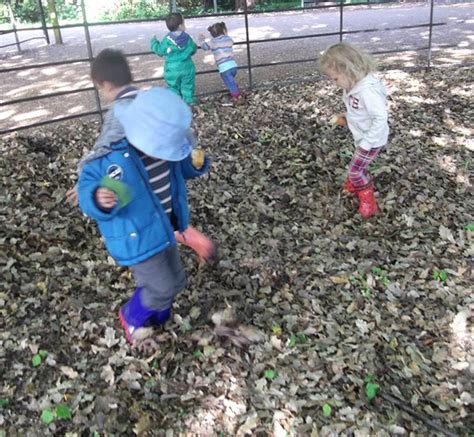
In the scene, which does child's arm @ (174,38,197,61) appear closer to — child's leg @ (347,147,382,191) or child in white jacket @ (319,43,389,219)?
child in white jacket @ (319,43,389,219)

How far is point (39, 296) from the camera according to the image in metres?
3.54

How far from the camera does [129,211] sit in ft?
8.34

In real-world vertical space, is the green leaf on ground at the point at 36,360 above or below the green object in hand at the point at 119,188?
below

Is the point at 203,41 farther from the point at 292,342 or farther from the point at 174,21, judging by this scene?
the point at 292,342

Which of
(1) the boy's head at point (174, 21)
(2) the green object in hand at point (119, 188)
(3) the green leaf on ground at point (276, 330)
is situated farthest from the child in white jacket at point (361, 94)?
(1) the boy's head at point (174, 21)

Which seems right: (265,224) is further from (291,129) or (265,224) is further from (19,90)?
(19,90)

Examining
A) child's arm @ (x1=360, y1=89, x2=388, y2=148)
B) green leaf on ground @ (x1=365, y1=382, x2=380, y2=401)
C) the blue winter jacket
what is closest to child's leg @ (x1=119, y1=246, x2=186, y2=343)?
the blue winter jacket

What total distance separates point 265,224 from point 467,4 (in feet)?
51.2

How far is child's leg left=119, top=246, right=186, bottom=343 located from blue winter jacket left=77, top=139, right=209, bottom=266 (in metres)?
0.13

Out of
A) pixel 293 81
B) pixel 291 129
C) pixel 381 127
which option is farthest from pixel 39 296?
pixel 293 81

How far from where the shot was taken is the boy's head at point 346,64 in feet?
13.1

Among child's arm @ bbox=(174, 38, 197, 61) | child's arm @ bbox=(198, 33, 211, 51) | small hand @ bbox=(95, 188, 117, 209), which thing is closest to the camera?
small hand @ bbox=(95, 188, 117, 209)

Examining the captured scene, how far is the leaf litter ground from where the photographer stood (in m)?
2.81

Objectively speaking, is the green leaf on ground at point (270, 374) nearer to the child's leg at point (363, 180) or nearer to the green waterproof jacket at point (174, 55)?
the child's leg at point (363, 180)
